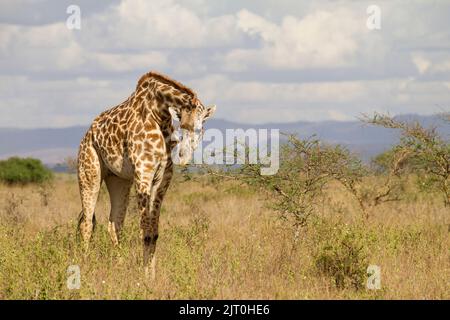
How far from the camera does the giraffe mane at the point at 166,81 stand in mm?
9336

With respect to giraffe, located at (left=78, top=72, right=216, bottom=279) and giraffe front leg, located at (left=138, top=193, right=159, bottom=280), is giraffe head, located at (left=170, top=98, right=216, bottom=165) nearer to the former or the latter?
giraffe, located at (left=78, top=72, right=216, bottom=279)

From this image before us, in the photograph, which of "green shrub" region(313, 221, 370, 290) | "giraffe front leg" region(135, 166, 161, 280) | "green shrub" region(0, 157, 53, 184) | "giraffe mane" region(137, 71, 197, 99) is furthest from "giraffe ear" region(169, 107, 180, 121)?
"green shrub" region(0, 157, 53, 184)

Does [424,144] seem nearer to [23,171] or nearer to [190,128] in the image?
[190,128]

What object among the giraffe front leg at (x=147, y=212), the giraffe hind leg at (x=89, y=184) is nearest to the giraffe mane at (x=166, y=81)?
the giraffe front leg at (x=147, y=212)

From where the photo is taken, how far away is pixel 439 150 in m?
12.7

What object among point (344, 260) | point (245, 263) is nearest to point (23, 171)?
point (245, 263)

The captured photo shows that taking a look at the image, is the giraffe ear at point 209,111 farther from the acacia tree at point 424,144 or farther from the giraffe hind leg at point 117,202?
the acacia tree at point 424,144

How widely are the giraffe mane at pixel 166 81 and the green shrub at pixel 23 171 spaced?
20.9 meters

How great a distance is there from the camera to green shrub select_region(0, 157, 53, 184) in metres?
31.4

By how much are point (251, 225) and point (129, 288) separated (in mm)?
5734

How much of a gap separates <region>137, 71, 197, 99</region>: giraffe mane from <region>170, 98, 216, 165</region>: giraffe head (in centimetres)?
20

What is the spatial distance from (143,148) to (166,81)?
966 millimetres

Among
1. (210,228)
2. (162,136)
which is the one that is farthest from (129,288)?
(210,228)
